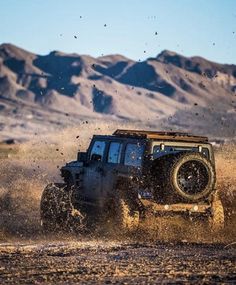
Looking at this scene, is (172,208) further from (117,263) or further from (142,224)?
(117,263)

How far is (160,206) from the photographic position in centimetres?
1145

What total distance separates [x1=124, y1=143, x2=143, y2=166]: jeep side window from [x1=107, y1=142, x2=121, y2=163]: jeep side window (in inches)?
11.2

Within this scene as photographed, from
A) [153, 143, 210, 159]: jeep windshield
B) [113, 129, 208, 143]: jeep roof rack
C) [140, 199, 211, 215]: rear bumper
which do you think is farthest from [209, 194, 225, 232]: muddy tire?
[113, 129, 208, 143]: jeep roof rack

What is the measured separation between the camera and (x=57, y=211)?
1331cm

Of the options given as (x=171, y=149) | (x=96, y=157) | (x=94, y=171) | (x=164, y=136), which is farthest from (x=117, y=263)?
(x=96, y=157)

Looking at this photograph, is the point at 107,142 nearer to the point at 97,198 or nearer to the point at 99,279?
the point at 97,198

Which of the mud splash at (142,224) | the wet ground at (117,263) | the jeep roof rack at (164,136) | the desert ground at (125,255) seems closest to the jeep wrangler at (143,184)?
the jeep roof rack at (164,136)

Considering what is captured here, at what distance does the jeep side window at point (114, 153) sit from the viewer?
12.4m

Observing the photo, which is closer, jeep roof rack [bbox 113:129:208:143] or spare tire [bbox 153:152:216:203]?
spare tire [bbox 153:152:216:203]

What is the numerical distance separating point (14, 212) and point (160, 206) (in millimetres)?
6043

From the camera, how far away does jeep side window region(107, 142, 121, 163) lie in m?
12.4

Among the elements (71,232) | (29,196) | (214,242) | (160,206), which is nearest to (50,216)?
(71,232)

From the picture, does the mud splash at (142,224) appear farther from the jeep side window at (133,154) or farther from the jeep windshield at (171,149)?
the jeep windshield at (171,149)

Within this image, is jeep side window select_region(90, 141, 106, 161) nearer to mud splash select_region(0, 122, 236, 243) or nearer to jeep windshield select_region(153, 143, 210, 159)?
jeep windshield select_region(153, 143, 210, 159)
